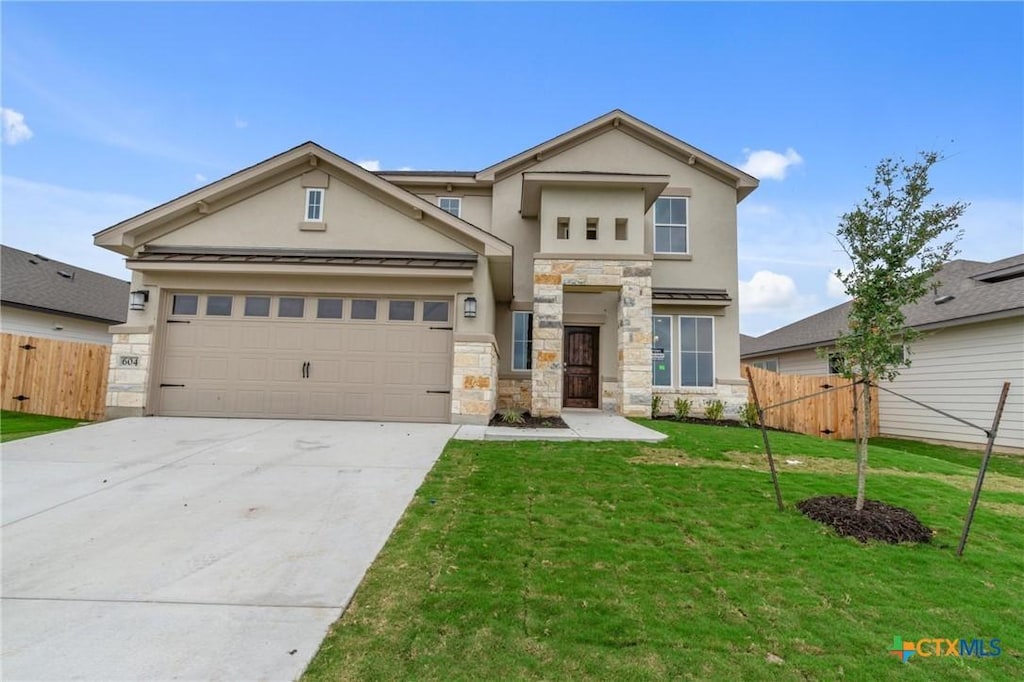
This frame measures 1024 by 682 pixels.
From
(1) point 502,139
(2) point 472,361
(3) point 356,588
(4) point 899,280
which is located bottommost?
(3) point 356,588

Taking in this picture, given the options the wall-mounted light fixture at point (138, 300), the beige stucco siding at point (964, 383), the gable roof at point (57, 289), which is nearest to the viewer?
the wall-mounted light fixture at point (138, 300)

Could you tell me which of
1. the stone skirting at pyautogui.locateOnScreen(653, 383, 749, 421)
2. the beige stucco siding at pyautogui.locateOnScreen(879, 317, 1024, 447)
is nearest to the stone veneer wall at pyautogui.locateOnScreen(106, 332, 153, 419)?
the stone skirting at pyautogui.locateOnScreen(653, 383, 749, 421)

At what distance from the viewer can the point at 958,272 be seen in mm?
13633

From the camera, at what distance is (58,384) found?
10.1 m

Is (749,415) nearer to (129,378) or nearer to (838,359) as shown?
(838,359)

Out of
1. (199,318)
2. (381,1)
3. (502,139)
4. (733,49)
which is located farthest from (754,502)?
(502,139)

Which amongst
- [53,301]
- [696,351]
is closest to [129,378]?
[53,301]

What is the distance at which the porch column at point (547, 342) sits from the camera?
10.3 meters

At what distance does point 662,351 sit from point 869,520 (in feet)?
27.9

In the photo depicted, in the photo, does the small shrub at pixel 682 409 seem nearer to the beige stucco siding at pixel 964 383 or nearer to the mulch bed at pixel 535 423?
the mulch bed at pixel 535 423

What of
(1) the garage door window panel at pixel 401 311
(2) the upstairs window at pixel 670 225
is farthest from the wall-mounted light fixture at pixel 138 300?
(2) the upstairs window at pixel 670 225

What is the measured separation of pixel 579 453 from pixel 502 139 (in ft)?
47.5

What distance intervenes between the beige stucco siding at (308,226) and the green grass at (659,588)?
219 inches

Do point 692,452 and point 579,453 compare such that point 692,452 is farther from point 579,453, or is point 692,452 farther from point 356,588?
point 356,588
